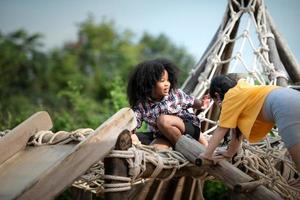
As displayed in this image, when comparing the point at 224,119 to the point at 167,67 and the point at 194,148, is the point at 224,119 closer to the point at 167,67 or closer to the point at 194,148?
the point at 194,148

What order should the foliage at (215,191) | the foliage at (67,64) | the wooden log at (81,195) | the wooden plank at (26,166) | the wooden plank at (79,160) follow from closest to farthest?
the wooden plank at (79,160), the wooden plank at (26,166), the wooden log at (81,195), the foliage at (215,191), the foliage at (67,64)

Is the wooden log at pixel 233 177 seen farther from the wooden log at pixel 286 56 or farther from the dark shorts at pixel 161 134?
the wooden log at pixel 286 56

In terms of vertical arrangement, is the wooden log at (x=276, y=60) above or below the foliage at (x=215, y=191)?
above

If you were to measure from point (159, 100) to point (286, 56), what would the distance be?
4.01 feet

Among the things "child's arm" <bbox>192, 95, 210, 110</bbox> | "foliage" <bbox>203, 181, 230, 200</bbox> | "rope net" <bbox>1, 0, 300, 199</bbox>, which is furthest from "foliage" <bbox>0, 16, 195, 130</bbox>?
"child's arm" <bbox>192, 95, 210, 110</bbox>

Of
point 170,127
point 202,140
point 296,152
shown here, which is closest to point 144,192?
point 202,140

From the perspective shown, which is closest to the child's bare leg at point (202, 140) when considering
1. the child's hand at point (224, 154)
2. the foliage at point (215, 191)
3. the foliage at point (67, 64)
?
the child's hand at point (224, 154)

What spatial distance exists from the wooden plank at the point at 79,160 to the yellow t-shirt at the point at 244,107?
0.45m

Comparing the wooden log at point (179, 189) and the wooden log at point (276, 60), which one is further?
the wooden log at point (179, 189)

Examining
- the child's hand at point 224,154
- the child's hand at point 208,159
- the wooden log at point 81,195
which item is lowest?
the wooden log at point 81,195

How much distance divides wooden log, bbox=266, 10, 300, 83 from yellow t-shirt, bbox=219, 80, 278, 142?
4.23 ft

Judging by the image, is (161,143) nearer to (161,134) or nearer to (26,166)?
(161,134)

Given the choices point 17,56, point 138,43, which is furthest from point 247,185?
point 138,43

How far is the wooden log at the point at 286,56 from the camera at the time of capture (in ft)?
A: 12.0
